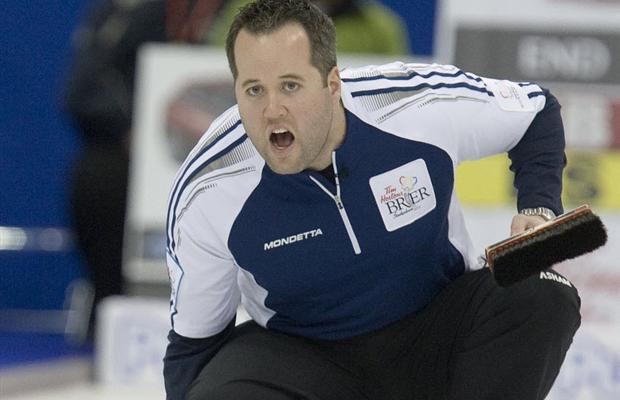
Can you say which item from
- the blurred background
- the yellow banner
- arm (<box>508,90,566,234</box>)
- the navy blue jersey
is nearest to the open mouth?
the navy blue jersey

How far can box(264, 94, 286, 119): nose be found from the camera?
2.70m

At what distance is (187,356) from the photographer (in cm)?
304

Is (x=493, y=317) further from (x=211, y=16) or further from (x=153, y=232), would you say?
(x=211, y=16)

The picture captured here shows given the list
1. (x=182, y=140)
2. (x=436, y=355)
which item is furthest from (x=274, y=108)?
(x=182, y=140)

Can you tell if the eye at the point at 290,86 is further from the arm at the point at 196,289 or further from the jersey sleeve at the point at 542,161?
the jersey sleeve at the point at 542,161

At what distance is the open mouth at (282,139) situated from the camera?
9.07 ft

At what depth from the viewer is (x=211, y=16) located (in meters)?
5.77

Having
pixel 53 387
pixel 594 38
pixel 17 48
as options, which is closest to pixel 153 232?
pixel 53 387

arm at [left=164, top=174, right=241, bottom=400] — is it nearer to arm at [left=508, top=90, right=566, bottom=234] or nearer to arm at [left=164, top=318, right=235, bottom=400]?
arm at [left=164, top=318, right=235, bottom=400]

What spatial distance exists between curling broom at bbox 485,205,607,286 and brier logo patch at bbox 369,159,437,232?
0.27 metres

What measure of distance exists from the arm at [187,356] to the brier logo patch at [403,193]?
1.53 ft

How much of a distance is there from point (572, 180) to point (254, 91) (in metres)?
2.48

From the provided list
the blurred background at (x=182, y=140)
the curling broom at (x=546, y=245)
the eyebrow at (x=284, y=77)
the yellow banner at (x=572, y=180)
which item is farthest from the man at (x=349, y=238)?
the yellow banner at (x=572, y=180)

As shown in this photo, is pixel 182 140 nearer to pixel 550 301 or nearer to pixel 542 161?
pixel 542 161
